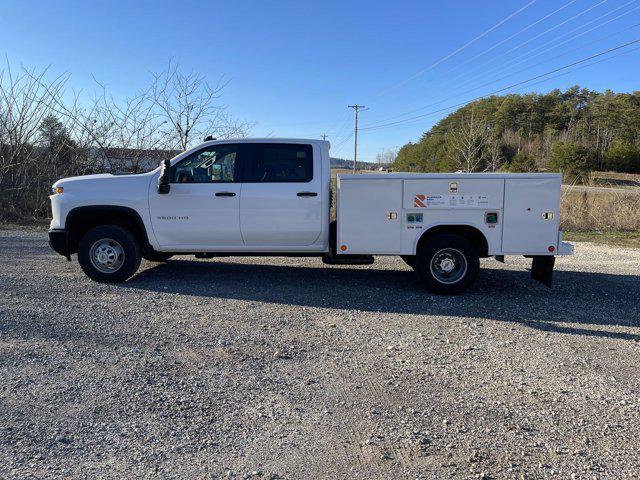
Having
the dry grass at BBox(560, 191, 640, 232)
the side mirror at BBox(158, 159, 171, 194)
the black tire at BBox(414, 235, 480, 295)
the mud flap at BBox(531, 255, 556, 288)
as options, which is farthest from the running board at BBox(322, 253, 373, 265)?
the dry grass at BBox(560, 191, 640, 232)

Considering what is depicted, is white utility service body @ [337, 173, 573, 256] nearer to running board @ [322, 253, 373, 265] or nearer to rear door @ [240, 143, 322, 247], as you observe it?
running board @ [322, 253, 373, 265]

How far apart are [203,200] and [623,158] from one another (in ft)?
213

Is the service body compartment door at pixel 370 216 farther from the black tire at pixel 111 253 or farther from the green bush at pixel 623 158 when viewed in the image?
the green bush at pixel 623 158

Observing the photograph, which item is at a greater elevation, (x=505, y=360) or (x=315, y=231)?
(x=315, y=231)

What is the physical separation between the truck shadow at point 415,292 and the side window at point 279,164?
160cm

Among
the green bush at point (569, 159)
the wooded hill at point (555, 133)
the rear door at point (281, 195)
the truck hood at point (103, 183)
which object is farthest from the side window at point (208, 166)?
the green bush at point (569, 159)

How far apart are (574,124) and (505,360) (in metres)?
75.2

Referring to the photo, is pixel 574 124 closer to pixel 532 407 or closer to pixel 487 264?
pixel 487 264

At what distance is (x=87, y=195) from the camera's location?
6.84 metres

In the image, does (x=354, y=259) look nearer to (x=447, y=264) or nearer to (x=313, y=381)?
(x=447, y=264)

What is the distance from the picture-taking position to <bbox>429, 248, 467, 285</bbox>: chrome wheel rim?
6.66 meters

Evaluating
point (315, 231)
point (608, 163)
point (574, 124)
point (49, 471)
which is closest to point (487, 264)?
point (315, 231)

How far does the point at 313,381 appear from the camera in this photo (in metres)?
4.02

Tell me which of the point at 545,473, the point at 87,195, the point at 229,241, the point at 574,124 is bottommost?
the point at 545,473
